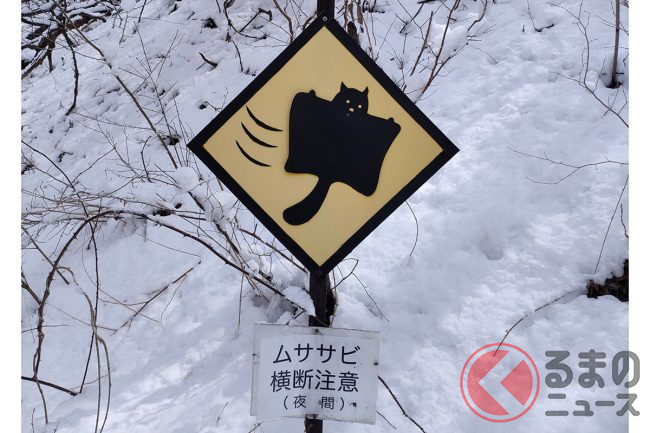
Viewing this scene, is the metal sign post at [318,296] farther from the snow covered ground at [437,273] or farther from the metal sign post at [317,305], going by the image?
the snow covered ground at [437,273]

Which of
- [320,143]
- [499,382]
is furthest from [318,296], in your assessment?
[499,382]

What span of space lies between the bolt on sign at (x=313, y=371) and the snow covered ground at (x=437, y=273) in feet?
0.63

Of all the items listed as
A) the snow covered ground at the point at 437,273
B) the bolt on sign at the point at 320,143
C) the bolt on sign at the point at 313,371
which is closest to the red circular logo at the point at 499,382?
the snow covered ground at the point at 437,273

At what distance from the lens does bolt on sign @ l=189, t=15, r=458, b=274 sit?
119cm

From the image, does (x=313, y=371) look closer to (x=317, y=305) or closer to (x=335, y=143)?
(x=317, y=305)

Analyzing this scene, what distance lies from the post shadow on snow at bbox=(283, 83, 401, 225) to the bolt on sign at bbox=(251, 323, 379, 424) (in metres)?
0.33

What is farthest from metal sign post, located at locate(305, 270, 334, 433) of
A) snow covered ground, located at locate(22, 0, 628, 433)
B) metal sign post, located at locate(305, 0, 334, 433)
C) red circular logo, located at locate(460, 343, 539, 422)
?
red circular logo, located at locate(460, 343, 539, 422)

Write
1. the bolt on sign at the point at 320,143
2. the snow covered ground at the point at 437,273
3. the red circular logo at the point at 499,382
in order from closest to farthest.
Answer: the bolt on sign at the point at 320,143 → the red circular logo at the point at 499,382 → the snow covered ground at the point at 437,273

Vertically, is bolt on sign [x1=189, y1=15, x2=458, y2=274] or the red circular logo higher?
bolt on sign [x1=189, y1=15, x2=458, y2=274]

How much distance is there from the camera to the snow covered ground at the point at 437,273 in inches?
71.0

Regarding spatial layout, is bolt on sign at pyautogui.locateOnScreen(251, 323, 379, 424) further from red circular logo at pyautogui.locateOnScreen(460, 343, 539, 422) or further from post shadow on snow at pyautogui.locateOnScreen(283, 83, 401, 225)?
red circular logo at pyautogui.locateOnScreen(460, 343, 539, 422)

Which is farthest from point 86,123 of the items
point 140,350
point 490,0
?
point 490,0

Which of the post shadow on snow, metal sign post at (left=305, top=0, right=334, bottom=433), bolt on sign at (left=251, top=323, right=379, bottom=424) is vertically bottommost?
bolt on sign at (left=251, top=323, right=379, bottom=424)

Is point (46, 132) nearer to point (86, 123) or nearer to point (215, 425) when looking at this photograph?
point (86, 123)
